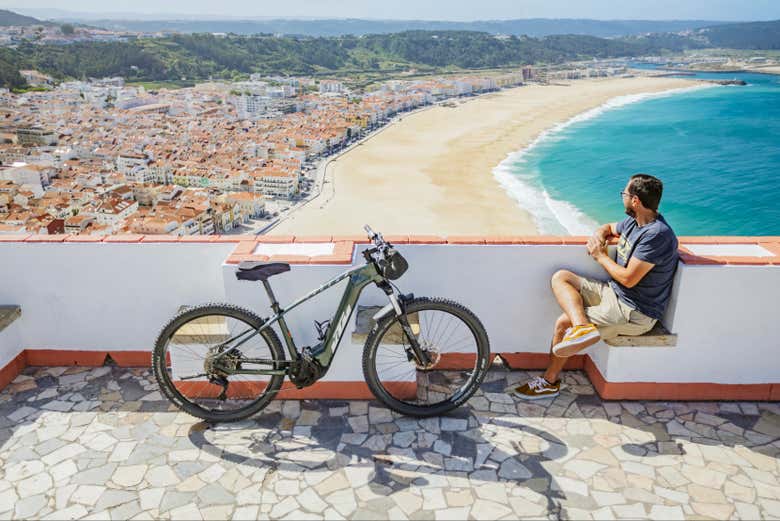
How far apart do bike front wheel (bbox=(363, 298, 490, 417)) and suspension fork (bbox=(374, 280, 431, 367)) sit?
0.03m

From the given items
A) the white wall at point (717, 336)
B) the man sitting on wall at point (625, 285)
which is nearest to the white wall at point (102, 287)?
the man sitting on wall at point (625, 285)

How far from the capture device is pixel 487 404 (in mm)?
3768

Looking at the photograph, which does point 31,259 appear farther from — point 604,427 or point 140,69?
point 140,69

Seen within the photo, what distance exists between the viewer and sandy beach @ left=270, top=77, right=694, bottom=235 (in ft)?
99.0

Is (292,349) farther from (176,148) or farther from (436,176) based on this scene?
(176,148)

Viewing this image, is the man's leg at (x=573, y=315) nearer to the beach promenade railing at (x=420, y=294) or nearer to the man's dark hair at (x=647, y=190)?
the beach promenade railing at (x=420, y=294)

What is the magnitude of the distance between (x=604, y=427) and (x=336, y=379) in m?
1.61

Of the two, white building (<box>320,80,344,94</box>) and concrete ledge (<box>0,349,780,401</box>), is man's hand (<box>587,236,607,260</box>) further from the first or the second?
white building (<box>320,80,344,94</box>)

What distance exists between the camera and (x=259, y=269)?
3234mm

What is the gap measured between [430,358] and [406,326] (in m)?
0.24

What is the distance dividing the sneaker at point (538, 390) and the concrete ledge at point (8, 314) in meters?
3.34

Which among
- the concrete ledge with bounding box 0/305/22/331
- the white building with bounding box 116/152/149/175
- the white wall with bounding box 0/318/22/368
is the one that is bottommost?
the white building with bounding box 116/152/149/175

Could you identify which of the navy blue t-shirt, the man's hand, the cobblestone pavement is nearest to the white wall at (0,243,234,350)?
the cobblestone pavement

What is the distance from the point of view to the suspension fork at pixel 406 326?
10.8 ft
